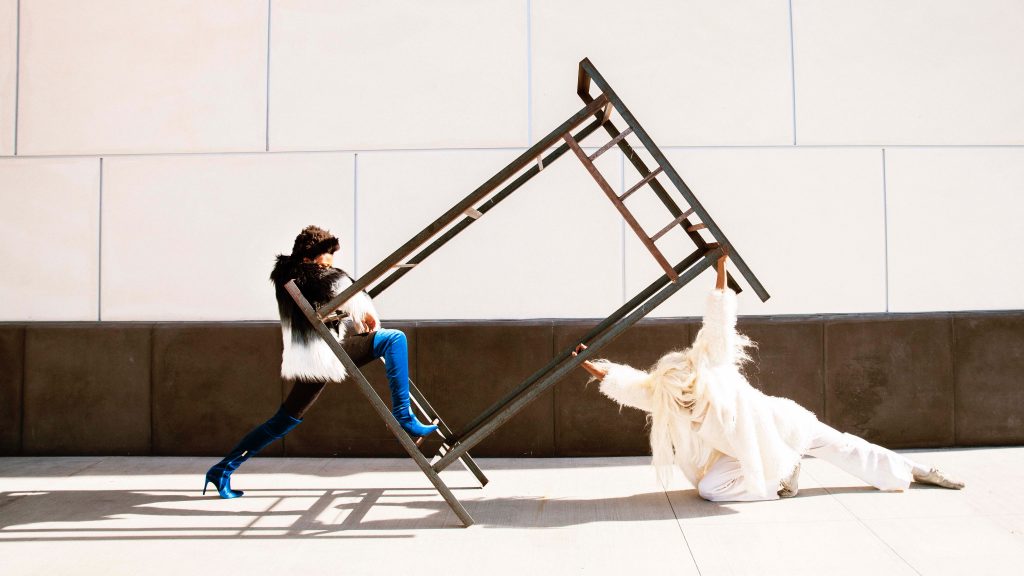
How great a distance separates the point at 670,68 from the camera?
17.7 feet

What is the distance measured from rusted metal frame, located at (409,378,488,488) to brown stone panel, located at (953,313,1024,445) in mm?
3569

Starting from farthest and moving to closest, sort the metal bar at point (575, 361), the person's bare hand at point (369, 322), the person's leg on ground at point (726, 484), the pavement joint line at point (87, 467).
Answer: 1. the pavement joint line at point (87, 467)
2. the person's bare hand at point (369, 322)
3. the person's leg on ground at point (726, 484)
4. the metal bar at point (575, 361)

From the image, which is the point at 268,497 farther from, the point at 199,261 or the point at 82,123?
the point at 82,123

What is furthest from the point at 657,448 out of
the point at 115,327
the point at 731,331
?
the point at 115,327

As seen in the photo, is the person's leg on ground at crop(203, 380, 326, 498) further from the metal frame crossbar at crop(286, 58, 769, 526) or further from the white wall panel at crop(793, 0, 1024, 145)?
the white wall panel at crop(793, 0, 1024, 145)

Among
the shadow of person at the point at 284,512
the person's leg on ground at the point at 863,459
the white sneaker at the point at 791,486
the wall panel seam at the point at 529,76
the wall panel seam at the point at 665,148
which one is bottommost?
the shadow of person at the point at 284,512

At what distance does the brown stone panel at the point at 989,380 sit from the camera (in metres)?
5.31

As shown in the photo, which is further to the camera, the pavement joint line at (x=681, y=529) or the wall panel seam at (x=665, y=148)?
the wall panel seam at (x=665, y=148)

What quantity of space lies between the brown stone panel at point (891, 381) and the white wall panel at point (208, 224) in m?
3.79

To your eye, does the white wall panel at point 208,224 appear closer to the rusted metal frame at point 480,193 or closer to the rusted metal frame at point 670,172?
the rusted metal frame at point 480,193

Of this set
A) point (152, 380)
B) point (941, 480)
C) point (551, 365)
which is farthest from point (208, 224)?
point (941, 480)

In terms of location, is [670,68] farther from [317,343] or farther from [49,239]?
[49,239]

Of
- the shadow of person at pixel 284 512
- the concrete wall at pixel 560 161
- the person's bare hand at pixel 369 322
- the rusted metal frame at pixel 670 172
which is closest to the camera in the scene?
the rusted metal frame at pixel 670 172

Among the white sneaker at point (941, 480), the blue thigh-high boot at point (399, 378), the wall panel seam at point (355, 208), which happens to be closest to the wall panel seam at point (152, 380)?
the wall panel seam at point (355, 208)
